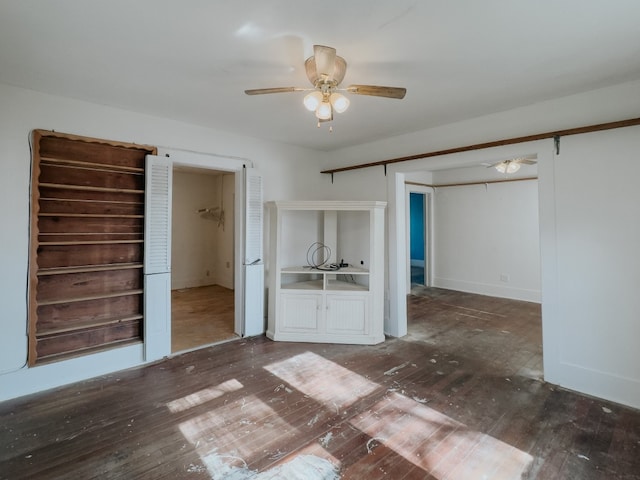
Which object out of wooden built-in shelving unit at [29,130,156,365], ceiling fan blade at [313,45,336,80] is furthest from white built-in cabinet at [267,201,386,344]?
ceiling fan blade at [313,45,336,80]

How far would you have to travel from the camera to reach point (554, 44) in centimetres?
194

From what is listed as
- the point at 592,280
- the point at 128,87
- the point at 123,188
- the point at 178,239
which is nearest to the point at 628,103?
the point at 592,280

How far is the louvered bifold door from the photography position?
312cm

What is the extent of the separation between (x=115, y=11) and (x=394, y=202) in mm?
3129

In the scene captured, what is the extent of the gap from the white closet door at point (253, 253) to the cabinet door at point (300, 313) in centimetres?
37

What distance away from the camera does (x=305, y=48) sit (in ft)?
6.50

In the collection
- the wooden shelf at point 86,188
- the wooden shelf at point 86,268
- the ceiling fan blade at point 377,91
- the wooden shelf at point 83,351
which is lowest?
the wooden shelf at point 83,351

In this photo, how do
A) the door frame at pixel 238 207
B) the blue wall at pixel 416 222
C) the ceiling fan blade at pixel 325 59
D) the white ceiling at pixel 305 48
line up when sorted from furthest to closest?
the blue wall at pixel 416 222
the door frame at pixel 238 207
the ceiling fan blade at pixel 325 59
the white ceiling at pixel 305 48

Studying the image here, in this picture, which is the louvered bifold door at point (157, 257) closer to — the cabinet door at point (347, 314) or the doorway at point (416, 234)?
the cabinet door at point (347, 314)

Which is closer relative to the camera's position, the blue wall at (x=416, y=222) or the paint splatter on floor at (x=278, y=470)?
the paint splatter on floor at (x=278, y=470)

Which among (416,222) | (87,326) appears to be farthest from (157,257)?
(416,222)

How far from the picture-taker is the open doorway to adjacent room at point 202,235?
647cm

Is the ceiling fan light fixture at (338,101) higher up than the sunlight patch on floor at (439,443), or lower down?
higher up

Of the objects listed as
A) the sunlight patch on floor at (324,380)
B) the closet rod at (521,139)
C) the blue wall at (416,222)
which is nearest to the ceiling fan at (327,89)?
the closet rod at (521,139)
